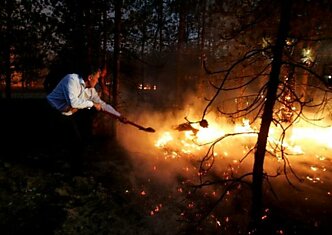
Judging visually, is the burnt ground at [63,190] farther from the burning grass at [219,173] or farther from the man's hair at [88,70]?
the man's hair at [88,70]

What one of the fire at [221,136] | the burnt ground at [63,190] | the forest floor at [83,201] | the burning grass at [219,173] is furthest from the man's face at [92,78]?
the fire at [221,136]

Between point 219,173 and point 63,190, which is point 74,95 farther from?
point 219,173

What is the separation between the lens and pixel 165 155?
9.16m

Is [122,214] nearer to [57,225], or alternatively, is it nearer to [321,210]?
[57,225]

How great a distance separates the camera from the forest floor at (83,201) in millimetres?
4555

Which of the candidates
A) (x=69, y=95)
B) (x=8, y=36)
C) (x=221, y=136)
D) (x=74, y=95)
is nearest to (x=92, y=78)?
(x=74, y=95)

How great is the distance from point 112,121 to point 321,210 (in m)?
7.38

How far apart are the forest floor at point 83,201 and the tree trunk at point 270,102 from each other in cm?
110

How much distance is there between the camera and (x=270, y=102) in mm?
3506

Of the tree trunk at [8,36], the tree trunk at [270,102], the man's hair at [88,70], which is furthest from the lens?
the tree trunk at [8,36]

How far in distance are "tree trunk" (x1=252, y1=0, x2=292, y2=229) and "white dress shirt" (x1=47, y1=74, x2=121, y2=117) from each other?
3862 mm

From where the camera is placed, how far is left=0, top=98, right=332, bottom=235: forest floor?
179 inches

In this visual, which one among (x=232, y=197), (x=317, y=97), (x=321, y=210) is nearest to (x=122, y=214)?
(x=232, y=197)

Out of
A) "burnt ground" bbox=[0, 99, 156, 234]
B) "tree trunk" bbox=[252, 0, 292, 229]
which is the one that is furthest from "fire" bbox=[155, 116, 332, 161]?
"tree trunk" bbox=[252, 0, 292, 229]
